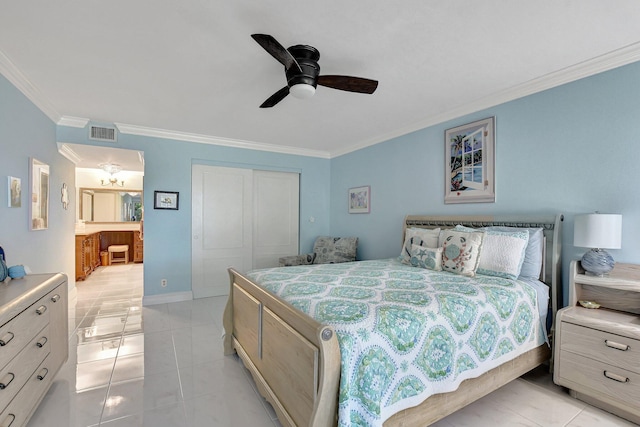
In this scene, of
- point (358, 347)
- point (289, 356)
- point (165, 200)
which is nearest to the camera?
point (358, 347)

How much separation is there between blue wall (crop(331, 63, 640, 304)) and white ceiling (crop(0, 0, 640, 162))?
0.16 meters

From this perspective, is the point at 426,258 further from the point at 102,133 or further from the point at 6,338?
the point at 102,133

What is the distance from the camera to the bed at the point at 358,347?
1.34 m

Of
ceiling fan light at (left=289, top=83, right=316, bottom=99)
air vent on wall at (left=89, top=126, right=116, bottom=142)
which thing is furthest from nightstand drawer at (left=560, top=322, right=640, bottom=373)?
air vent on wall at (left=89, top=126, right=116, bottom=142)

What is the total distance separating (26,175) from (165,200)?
1.61 meters

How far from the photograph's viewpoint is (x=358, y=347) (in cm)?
139

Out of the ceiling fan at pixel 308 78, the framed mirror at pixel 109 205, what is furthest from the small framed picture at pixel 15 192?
the framed mirror at pixel 109 205

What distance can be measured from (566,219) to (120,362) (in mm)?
4031

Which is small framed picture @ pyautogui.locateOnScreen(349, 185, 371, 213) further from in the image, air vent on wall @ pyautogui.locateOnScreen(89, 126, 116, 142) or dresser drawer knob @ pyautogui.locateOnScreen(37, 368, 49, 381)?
dresser drawer knob @ pyautogui.locateOnScreen(37, 368, 49, 381)

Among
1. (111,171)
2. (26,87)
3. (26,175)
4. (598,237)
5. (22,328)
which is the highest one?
(26,87)

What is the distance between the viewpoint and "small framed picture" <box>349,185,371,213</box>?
4.71m

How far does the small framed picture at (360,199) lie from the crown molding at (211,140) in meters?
1.07

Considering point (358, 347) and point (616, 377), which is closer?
point (358, 347)

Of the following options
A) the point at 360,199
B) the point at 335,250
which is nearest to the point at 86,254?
the point at 335,250
